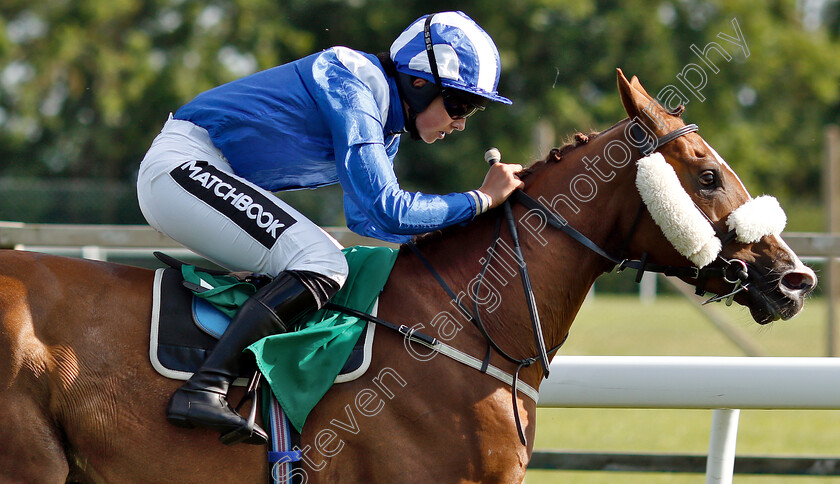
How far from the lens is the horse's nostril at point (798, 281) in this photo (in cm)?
285

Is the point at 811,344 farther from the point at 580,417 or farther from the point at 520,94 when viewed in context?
the point at 520,94

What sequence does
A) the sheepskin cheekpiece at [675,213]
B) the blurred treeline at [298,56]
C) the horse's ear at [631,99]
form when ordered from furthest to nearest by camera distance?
the blurred treeline at [298,56] < the horse's ear at [631,99] < the sheepskin cheekpiece at [675,213]

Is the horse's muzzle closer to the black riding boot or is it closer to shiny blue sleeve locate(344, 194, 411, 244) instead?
shiny blue sleeve locate(344, 194, 411, 244)

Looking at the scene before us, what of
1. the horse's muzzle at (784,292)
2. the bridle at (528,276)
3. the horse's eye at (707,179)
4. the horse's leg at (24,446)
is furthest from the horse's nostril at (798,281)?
the horse's leg at (24,446)

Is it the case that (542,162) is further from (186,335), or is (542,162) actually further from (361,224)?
(186,335)

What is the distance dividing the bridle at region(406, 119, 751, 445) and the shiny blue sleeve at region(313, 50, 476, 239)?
197mm

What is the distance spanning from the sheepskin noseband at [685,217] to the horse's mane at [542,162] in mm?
281

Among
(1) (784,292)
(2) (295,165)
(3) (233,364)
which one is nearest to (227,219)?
(2) (295,165)

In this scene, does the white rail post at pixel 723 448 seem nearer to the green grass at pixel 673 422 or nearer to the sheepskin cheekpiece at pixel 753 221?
the green grass at pixel 673 422

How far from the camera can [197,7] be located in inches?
889

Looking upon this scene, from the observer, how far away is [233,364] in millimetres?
2631

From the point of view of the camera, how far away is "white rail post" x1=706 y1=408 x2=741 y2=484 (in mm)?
3658

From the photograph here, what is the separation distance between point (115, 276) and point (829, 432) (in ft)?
20.4

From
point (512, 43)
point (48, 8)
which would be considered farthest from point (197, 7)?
point (512, 43)
